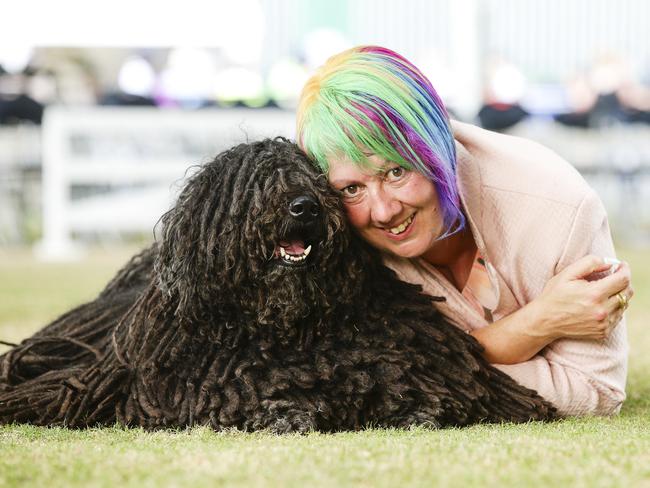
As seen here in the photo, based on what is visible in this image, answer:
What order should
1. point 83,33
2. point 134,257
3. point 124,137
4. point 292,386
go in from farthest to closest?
point 83,33, point 124,137, point 134,257, point 292,386

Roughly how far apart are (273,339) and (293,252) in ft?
0.72

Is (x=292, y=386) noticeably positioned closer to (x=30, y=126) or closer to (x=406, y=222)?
(x=406, y=222)

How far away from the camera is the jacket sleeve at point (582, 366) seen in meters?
2.71

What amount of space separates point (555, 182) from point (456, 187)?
27cm

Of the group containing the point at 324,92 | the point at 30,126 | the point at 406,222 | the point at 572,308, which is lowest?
the point at 30,126

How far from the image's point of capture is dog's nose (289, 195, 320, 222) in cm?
241

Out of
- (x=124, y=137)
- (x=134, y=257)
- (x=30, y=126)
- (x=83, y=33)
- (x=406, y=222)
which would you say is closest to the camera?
(x=406, y=222)

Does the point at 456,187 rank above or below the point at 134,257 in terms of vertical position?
above

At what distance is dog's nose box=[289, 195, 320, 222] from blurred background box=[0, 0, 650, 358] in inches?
150

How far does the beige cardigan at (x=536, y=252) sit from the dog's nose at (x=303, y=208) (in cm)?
38

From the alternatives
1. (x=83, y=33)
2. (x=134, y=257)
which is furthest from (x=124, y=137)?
(x=134, y=257)

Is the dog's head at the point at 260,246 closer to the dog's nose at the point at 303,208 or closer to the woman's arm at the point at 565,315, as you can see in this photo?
the dog's nose at the point at 303,208

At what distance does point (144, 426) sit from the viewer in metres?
2.52

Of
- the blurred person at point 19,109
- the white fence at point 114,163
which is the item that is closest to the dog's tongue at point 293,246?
the white fence at point 114,163
